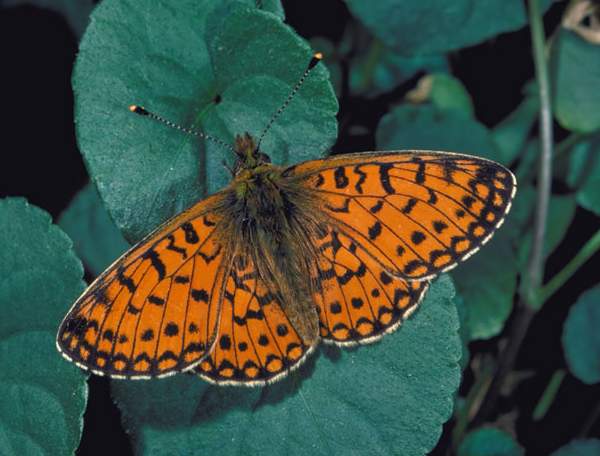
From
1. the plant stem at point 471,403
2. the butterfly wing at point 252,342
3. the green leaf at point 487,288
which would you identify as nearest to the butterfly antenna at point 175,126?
the butterfly wing at point 252,342

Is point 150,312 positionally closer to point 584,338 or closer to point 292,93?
point 292,93

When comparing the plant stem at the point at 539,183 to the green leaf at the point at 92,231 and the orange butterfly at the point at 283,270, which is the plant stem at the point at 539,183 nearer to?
the orange butterfly at the point at 283,270

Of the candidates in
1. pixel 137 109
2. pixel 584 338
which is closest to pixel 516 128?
pixel 584 338

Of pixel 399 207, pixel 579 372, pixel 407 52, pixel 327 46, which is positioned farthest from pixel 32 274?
pixel 579 372

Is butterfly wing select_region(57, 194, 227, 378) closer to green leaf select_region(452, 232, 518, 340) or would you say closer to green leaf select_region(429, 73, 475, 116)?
green leaf select_region(452, 232, 518, 340)

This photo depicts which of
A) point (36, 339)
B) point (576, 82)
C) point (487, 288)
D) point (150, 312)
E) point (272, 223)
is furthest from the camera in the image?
point (576, 82)

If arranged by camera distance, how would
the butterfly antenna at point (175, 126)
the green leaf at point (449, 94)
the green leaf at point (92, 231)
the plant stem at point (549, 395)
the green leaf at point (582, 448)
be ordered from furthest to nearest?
1. the green leaf at point (449, 94)
2. the plant stem at point (549, 395)
3. the green leaf at point (92, 231)
4. the green leaf at point (582, 448)
5. the butterfly antenna at point (175, 126)
